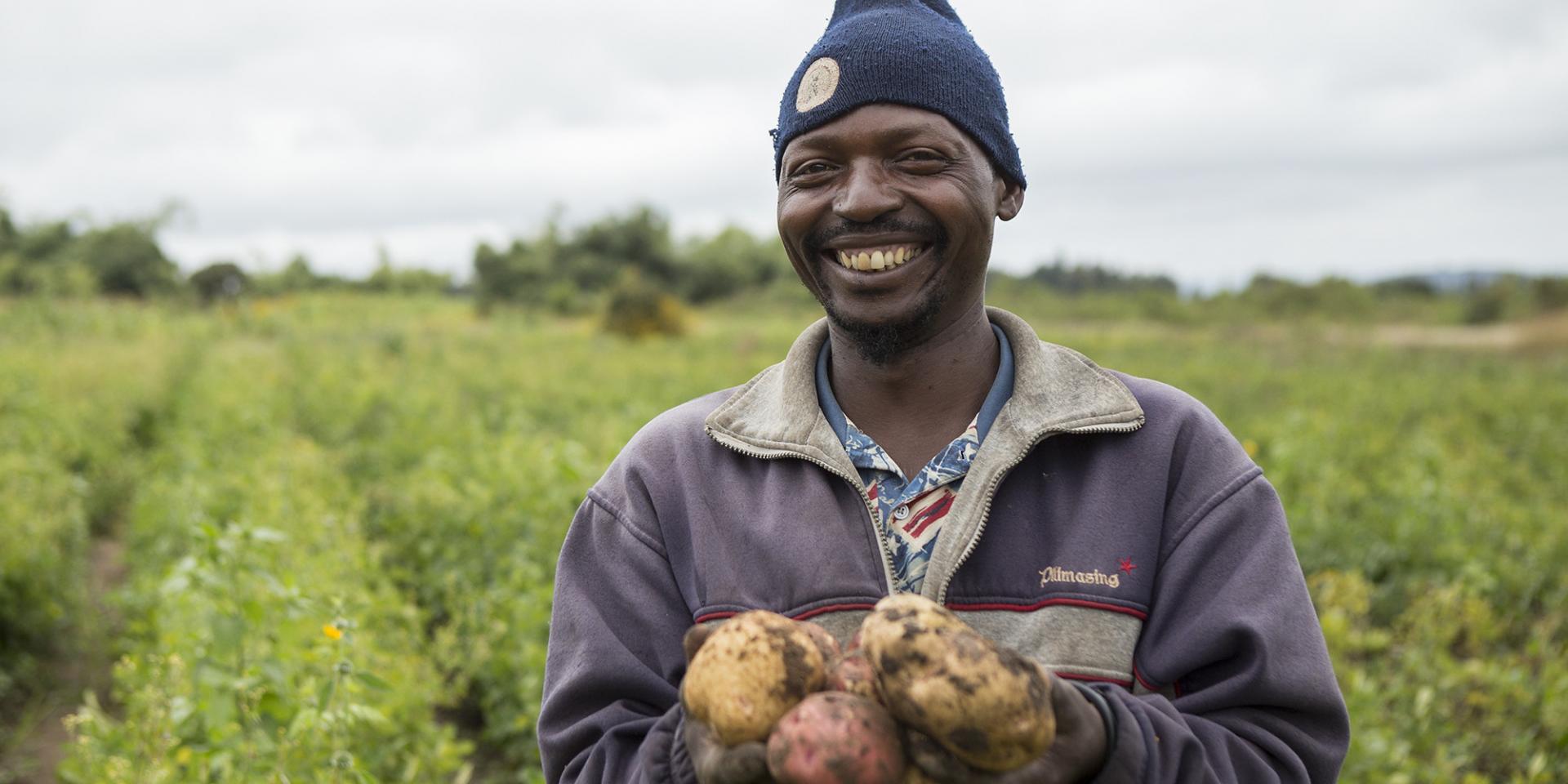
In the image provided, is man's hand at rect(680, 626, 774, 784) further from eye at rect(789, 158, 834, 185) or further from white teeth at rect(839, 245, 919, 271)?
eye at rect(789, 158, 834, 185)

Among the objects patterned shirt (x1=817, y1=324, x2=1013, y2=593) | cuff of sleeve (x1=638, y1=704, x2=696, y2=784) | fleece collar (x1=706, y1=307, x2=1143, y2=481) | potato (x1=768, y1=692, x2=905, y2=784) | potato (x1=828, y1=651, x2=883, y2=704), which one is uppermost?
fleece collar (x1=706, y1=307, x2=1143, y2=481)

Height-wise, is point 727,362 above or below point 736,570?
below

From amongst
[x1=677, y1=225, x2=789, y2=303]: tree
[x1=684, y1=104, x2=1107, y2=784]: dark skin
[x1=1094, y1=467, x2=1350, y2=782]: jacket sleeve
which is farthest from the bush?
[x1=1094, y1=467, x2=1350, y2=782]: jacket sleeve

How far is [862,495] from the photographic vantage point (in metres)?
1.51

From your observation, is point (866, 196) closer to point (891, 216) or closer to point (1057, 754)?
point (891, 216)

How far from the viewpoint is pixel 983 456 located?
149cm

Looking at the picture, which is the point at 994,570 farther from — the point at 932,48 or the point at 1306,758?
the point at 932,48

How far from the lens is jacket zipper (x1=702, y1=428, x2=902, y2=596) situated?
146 cm

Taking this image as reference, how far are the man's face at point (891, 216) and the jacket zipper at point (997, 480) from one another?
0.23 m

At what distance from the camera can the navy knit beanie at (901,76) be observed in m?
1.52

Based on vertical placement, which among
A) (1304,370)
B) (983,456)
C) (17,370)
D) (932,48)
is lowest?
(1304,370)

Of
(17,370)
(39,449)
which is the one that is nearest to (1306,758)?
(39,449)

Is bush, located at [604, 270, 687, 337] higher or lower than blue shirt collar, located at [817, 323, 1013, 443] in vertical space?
lower

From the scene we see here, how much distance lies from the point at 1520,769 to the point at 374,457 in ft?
20.6
